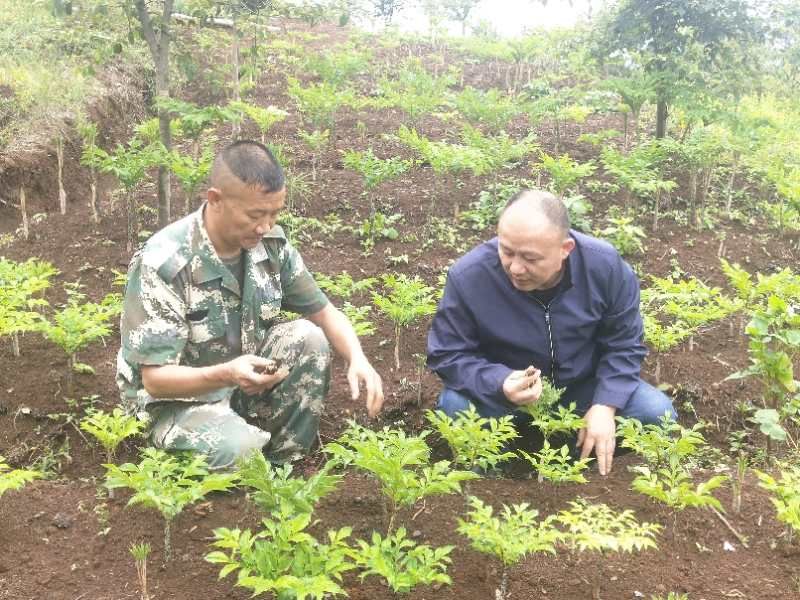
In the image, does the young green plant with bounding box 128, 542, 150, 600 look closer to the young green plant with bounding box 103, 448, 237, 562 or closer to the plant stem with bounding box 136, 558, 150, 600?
the plant stem with bounding box 136, 558, 150, 600

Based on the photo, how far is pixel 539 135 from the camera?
422 inches

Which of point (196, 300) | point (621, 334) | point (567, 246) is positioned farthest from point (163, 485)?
point (621, 334)

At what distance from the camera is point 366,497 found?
3438 mm

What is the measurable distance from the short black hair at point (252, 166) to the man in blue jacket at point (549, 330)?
1.14 m

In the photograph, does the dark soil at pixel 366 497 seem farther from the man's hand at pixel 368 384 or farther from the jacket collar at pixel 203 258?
the jacket collar at pixel 203 258

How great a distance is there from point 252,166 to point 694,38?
719 centimetres

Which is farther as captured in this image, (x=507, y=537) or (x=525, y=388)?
(x=525, y=388)

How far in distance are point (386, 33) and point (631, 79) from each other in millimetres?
11670

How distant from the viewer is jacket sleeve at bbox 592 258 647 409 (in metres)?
3.96

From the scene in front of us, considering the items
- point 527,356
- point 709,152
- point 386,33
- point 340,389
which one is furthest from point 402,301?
point 386,33

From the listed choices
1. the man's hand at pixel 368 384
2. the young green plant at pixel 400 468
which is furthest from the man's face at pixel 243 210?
the young green plant at pixel 400 468

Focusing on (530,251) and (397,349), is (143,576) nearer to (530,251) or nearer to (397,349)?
(530,251)

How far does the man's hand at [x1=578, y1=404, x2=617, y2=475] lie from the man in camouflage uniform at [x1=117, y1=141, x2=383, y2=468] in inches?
42.3

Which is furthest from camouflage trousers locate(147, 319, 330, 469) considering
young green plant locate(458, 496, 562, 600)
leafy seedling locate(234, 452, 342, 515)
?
young green plant locate(458, 496, 562, 600)
